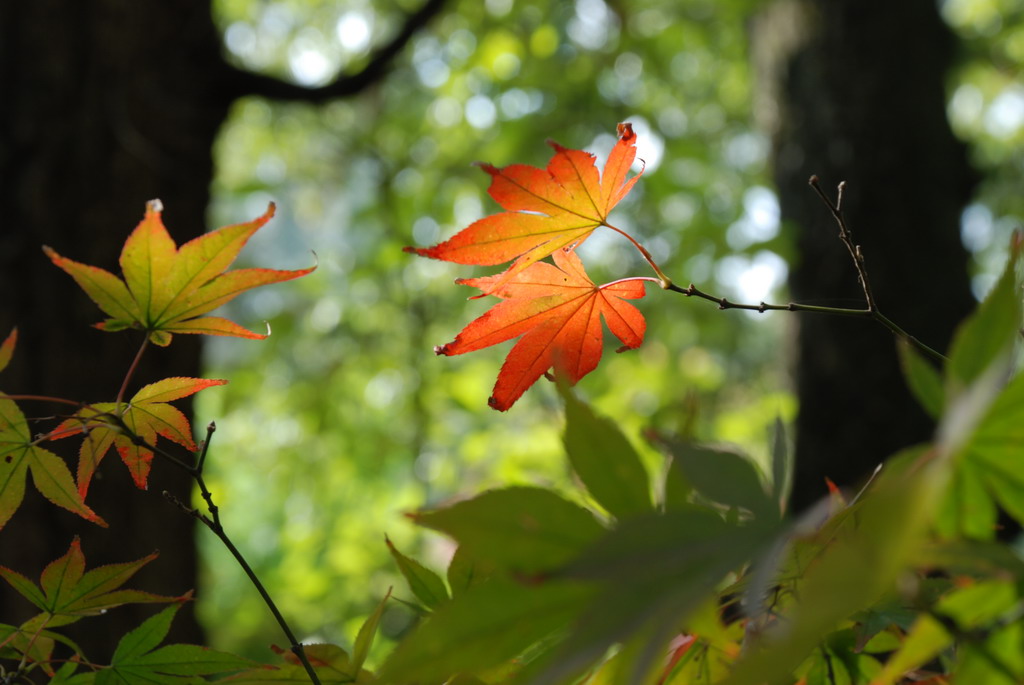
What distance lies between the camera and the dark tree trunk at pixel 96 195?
99cm

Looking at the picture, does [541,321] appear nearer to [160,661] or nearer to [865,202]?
[160,661]

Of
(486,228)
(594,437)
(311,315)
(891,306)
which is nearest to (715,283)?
(891,306)

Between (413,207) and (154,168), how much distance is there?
826mm

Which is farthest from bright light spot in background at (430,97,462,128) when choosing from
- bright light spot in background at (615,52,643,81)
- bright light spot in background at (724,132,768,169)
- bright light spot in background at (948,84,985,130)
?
bright light spot in background at (948,84,985,130)

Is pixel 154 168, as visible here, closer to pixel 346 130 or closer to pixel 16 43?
pixel 16 43

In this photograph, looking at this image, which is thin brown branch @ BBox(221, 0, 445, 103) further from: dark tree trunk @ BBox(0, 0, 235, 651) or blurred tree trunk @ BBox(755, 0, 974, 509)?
Result: blurred tree trunk @ BBox(755, 0, 974, 509)

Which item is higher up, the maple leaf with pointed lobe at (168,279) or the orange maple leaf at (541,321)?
the maple leaf with pointed lobe at (168,279)

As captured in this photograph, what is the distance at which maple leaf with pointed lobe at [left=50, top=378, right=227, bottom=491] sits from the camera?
14.4 inches

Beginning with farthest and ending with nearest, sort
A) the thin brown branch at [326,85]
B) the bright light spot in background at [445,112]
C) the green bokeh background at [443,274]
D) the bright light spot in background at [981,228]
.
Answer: the bright light spot in background at [981,228], the bright light spot in background at [445,112], the green bokeh background at [443,274], the thin brown branch at [326,85]

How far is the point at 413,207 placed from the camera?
193 cm

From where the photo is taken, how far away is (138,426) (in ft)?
1.31

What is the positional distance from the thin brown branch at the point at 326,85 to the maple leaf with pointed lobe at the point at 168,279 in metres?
0.95

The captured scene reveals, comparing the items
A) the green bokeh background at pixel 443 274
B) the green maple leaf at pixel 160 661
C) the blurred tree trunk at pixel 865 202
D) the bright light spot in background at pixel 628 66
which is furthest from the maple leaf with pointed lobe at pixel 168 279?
the bright light spot in background at pixel 628 66

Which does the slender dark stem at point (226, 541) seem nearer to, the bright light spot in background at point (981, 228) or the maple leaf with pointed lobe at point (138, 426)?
the maple leaf with pointed lobe at point (138, 426)
